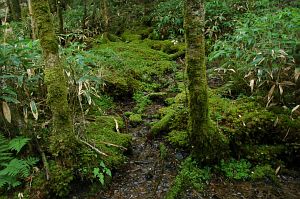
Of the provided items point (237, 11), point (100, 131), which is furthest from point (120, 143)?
point (237, 11)

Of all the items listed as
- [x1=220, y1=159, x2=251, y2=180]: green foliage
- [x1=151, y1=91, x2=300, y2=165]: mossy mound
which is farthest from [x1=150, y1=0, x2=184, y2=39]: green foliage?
[x1=220, y1=159, x2=251, y2=180]: green foliage

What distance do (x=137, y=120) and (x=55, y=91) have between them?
2059mm

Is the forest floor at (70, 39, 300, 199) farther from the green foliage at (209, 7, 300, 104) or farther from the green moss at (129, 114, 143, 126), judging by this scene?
the green foliage at (209, 7, 300, 104)

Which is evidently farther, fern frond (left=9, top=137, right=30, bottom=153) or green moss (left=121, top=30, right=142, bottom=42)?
green moss (left=121, top=30, right=142, bottom=42)

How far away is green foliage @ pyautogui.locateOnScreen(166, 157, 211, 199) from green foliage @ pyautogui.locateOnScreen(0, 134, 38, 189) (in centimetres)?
176

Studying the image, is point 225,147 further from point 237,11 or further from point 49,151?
point 237,11

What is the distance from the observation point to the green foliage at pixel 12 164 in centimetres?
333

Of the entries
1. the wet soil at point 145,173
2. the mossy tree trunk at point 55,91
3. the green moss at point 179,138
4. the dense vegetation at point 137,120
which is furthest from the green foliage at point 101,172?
the green moss at point 179,138

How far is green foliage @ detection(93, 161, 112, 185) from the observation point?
3582mm

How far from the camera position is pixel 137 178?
13.2ft

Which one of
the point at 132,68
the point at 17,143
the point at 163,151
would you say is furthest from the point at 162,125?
the point at 132,68

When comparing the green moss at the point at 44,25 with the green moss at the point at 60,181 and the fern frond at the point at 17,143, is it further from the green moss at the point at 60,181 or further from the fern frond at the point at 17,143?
the green moss at the point at 60,181

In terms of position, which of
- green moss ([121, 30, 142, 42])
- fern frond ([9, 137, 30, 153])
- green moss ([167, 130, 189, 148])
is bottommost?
green moss ([167, 130, 189, 148])

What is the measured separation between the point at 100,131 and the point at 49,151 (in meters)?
0.94
